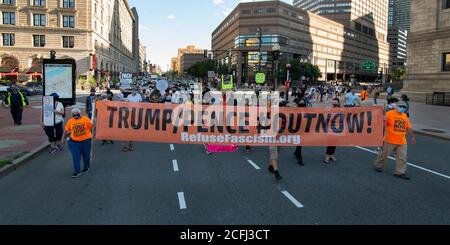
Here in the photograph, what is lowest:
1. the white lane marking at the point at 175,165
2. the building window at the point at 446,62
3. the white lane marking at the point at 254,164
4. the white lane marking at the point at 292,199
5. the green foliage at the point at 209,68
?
the white lane marking at the point at 292,199

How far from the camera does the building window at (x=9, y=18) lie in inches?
2630

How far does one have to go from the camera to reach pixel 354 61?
16650 centimetres

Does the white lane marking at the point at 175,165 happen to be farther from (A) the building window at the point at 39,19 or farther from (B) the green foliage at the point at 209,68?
(B) the green foliage at the point at 209,68

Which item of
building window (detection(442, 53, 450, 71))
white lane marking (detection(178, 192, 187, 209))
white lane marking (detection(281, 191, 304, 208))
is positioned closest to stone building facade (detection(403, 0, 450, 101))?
building window (detection(442, 53, 450, 71))

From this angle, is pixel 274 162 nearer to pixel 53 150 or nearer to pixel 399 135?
pixel 399 135

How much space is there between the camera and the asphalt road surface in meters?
6.23

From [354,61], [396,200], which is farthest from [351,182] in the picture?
[354,61]

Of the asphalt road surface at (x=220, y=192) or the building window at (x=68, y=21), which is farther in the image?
the building window at (x=68, y=21)

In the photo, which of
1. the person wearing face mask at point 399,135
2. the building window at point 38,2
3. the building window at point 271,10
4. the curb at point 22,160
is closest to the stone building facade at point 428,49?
the person wearing face mask at point 399,135

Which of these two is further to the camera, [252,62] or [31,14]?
[252,62]

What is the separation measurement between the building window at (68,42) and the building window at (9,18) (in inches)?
356
